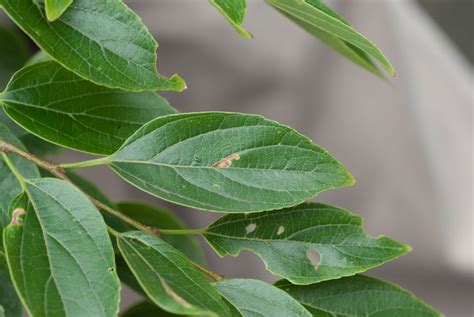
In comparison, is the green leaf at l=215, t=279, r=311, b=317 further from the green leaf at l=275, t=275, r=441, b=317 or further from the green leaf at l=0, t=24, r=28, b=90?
the green leaf at l=0, t=24, r=28, b=90

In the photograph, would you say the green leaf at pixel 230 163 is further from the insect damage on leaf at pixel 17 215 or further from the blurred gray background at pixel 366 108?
the blurred gray background at pixel 366 108

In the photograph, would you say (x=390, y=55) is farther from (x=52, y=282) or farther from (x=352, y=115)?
(x=52, y=282)

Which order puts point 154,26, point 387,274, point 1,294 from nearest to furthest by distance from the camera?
point 1,294 → point 154,26 → point 387,274

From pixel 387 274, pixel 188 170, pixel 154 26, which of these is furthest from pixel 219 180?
pixel 387 274

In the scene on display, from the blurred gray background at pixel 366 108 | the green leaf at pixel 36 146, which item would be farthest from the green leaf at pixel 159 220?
the blurred gray background at pixel 366 108

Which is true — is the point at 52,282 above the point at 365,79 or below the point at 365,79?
below

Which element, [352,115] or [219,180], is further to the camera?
[352,115]

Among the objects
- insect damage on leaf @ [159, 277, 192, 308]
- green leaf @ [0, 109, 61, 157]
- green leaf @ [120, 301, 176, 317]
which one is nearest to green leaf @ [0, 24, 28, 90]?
green leaf @ [0, 109, 61, 157]

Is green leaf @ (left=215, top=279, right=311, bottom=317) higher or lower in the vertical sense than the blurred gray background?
lower

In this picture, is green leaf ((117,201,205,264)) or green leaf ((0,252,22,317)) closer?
green leaf ((0,252,22,317))
